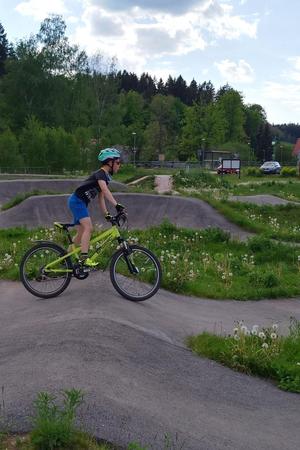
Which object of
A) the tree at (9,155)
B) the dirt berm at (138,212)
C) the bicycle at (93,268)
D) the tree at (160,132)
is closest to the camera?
the bicycle at (93,268)

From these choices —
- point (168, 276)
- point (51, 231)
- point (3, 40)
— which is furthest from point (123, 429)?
point (3, 40)

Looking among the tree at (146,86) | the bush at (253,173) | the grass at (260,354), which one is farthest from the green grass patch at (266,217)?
the tree at (146,86)

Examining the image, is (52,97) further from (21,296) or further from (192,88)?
(192,88)

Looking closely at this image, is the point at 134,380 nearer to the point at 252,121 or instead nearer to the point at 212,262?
the point at 212,262

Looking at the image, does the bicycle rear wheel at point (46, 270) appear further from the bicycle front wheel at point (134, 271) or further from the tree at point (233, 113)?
the tree at point (233, 113)

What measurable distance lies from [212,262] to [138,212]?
38.9 ft

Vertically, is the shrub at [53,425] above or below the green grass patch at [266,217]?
above

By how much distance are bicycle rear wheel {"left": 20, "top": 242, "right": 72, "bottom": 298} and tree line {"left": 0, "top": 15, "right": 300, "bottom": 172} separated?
160 ft

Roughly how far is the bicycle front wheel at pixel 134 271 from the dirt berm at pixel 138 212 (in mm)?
12652

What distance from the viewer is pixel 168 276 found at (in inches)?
400

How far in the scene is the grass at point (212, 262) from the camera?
33.9 ft

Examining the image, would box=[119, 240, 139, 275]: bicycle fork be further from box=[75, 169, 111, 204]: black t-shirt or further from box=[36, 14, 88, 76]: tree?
box=[36, 14, 88, 76]: tree

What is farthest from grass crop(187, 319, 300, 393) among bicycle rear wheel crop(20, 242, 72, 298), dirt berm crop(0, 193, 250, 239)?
dirt berm crop(0, 193, 250, 239)

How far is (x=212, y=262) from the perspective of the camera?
12.3 meters
